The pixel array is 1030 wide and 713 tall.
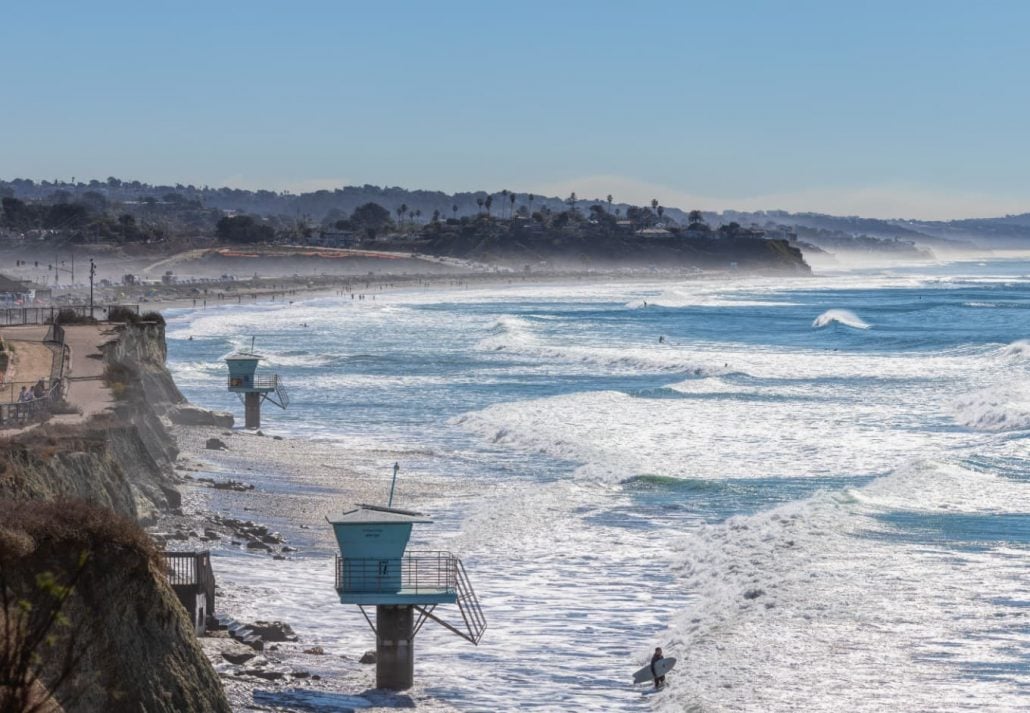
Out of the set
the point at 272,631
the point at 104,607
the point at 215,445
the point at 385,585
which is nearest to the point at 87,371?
the point at 215,445

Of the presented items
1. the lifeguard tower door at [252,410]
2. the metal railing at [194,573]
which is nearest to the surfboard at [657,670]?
the metal railing at [194,573]

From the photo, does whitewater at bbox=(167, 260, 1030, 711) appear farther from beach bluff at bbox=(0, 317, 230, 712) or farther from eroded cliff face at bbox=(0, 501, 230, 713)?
eroded cliff face at bbox=(0, 501, 230, 713)

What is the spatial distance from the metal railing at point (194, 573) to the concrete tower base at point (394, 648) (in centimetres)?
277

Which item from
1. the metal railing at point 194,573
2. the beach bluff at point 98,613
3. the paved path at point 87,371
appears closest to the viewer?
the beach bluff at point 98,613

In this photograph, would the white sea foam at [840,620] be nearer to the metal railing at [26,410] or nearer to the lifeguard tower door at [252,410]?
the metal railing at [26,410]

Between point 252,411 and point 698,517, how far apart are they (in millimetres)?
17861

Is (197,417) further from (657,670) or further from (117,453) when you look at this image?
(657,670)

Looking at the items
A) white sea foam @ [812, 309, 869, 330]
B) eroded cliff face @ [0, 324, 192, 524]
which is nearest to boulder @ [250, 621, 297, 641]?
eroded cliff face @ [0, 324, 192, 524]

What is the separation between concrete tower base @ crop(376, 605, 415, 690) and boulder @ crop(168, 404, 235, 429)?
24.8 meters

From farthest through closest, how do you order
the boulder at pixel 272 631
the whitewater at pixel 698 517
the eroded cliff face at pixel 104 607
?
the boulder at pixel 272 631 < the whitewater at pixel 698 517 < the eroded cliff face at pixel 104 607

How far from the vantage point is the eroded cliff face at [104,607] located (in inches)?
551

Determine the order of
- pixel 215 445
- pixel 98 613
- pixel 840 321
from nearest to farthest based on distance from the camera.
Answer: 1. pixel 98 613
2. pixel 215 445
3. pixel 840 321

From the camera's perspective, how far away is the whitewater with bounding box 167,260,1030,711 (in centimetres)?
1939

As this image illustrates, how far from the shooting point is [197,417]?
141ft
